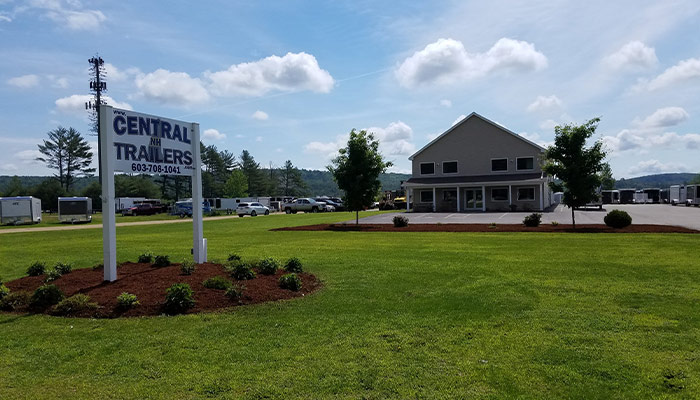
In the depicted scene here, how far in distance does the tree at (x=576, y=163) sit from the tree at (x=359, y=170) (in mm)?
9576

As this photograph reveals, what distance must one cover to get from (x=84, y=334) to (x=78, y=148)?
96.7 metres

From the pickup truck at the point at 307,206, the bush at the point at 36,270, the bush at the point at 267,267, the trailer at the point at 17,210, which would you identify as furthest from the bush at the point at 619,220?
the trailer at the point at 17,210

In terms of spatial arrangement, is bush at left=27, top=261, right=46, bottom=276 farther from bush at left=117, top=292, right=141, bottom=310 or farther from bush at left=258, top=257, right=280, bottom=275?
bush at left=258, top=257, right=280, bottom=275

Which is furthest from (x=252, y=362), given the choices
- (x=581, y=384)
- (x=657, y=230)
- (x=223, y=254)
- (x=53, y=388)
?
(x=657, y=230)

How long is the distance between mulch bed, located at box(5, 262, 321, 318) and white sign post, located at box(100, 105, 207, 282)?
0.59 m

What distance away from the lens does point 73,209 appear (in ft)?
130

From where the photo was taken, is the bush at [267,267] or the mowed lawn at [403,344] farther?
the bush at [267,267]

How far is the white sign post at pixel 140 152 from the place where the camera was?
8.22 meters

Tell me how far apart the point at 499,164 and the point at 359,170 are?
21327mm

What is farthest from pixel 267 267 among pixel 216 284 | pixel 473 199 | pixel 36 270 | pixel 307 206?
pixel 307 206

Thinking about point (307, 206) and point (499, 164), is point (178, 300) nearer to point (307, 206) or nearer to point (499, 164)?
point (499, 164)

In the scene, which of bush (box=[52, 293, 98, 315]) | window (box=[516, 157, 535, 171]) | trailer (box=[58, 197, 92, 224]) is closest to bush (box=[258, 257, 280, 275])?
bush (box=[52, 293, 98, 315])

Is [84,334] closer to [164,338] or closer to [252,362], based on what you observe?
[164,338]

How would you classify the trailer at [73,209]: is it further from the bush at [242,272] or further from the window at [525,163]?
the window at [525,163]
